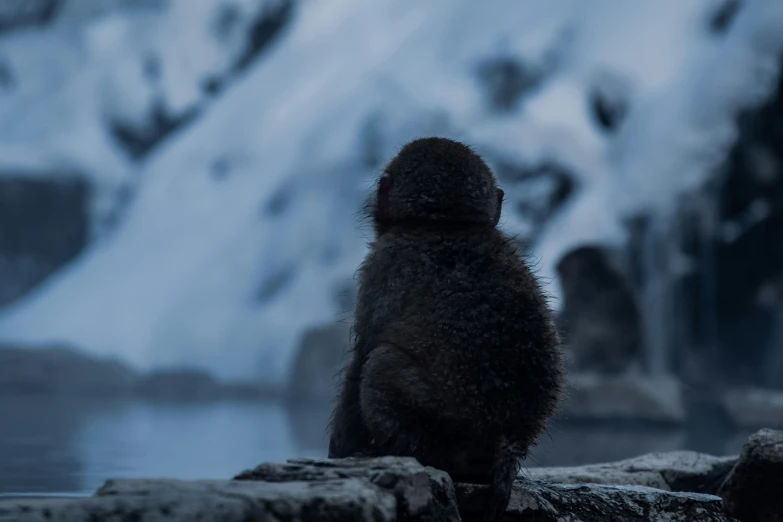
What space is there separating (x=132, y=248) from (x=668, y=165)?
13.0 metres

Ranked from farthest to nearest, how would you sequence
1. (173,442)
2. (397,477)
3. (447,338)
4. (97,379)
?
1. (97,379)
2. (173,442)
3. (447,338)
4. (397,477)

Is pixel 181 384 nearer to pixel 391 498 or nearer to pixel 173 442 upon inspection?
pixel 173 442

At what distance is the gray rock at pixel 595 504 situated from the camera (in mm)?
1755

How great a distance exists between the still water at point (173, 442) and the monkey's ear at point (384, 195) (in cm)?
57

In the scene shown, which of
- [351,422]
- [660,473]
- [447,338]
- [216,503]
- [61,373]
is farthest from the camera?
[61,373]

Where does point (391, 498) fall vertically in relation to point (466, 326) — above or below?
below

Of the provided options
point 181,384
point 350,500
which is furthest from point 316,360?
point 350,500

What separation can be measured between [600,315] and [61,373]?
8.90m

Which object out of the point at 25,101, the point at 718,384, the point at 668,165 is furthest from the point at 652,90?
the point at 25,101

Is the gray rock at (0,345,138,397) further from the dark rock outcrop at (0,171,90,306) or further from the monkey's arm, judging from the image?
the monkey's arm

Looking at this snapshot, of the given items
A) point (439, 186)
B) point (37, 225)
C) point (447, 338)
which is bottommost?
point (447, 338)

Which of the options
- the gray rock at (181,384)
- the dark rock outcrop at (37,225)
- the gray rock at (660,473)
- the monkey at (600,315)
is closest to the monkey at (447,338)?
the gray rock at (660,473)

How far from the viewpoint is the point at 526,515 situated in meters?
1.78

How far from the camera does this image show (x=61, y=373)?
50.1ft
